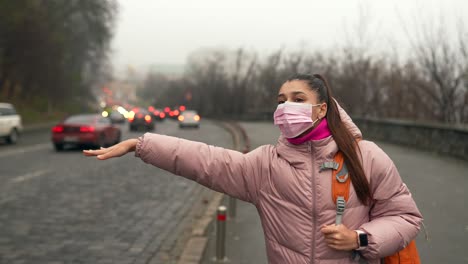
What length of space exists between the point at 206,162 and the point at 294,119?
47cm

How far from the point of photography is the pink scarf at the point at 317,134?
2.29 metres

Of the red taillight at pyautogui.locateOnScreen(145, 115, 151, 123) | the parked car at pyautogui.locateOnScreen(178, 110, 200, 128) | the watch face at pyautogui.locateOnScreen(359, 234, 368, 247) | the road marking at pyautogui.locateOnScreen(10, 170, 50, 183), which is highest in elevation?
the watch face at pyautogui.locateOnScreen(359, 234, 368, 247)

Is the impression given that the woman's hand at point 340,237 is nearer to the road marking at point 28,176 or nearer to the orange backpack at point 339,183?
the orange backpack at point 339,183

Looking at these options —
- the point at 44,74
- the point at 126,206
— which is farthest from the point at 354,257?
the point at 44,74

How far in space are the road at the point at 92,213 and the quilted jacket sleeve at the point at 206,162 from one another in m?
3.54

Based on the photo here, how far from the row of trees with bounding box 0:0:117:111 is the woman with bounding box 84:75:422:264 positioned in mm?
32805

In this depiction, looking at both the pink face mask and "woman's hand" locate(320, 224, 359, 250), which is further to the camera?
the pink face mask

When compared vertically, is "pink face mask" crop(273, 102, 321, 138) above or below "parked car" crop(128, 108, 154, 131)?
above

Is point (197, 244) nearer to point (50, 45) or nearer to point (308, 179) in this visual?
point (308, 179)

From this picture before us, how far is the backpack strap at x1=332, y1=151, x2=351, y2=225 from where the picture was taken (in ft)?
7.04

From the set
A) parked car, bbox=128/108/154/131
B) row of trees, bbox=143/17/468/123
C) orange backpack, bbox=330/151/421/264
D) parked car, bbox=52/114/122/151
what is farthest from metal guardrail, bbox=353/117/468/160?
parked car, bbox=128/108/154/131

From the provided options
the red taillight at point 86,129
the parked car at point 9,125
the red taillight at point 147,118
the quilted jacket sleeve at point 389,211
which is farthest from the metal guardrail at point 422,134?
the red taillight at point 147,118

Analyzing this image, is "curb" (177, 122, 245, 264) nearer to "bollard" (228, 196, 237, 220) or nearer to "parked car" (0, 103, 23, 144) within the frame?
"bollard" (228, 196, 237, 220)

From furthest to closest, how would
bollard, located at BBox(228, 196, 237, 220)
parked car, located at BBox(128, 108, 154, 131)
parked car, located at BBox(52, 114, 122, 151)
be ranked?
parked car, located at BBox(128, 108, 154, 131) → parked car, located at BBox(52, 114, 122, 151) → bollard, located at BBox(228, 196, 237, 220)
